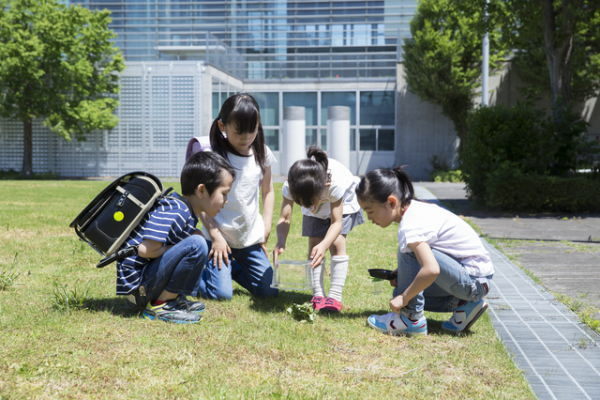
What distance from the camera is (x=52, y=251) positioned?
22.7 ft

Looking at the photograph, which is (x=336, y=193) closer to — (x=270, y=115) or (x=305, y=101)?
(x=270, y=115)

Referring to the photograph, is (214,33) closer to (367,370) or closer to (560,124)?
(560,124)

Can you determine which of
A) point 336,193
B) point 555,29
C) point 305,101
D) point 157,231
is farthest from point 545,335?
point 305,101

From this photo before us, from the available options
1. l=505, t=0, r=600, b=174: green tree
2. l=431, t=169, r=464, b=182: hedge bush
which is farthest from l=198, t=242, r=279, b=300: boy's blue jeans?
l=431, t=169, r=464, b=182: hedge bush

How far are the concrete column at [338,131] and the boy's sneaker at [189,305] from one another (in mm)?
25426

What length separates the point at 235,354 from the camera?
3387mm

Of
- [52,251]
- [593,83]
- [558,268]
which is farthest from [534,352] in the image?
[593,83]

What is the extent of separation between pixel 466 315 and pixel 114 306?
217 cm

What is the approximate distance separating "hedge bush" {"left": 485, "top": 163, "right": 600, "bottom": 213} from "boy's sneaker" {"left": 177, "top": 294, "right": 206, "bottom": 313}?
921 centimetres

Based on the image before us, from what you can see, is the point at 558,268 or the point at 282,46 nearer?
the point at 558,268

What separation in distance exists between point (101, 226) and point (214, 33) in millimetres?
31567

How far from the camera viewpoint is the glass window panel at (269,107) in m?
32.8

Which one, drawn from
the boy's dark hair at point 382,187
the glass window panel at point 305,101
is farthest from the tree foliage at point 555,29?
the glass window panel at point 305,101

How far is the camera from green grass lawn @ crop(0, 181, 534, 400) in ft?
9.39
